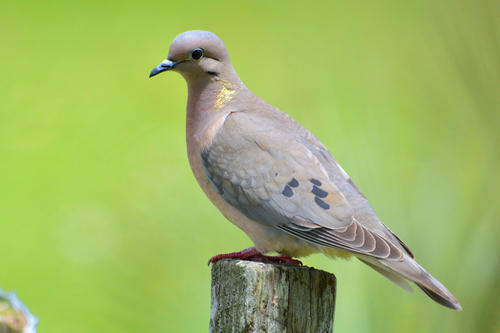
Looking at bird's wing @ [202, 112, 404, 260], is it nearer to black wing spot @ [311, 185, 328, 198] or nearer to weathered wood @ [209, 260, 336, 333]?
black wing spot @ [311, 185, 328, 198]

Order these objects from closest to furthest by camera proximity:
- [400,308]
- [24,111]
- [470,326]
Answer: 1. [470,326]
2. [400,308]
3. [24,111]

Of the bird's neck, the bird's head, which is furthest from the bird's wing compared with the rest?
the bird's head

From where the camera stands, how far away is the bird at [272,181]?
1.85 m

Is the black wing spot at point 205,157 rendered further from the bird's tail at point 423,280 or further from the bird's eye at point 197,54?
the bird's tail at point 423,280

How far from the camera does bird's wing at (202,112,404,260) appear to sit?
1850 millimetres

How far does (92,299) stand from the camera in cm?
304

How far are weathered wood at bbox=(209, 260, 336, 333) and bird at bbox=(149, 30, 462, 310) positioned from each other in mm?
209

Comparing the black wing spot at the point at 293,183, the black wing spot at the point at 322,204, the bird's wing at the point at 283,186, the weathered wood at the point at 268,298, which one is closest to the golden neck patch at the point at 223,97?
the bird's wing at the point at 283,186

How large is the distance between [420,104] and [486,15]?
68cm

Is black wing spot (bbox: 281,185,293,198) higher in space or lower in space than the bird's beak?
lower

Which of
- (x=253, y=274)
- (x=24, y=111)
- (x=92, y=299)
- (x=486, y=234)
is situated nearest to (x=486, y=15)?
(x=486, y=234)

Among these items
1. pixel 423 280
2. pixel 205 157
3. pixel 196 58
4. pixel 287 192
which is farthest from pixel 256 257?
pixel 196 58

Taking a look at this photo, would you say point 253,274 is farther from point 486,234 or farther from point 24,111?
point 24,111

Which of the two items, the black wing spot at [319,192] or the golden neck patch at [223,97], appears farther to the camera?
the golden neck patch at [223,97]
